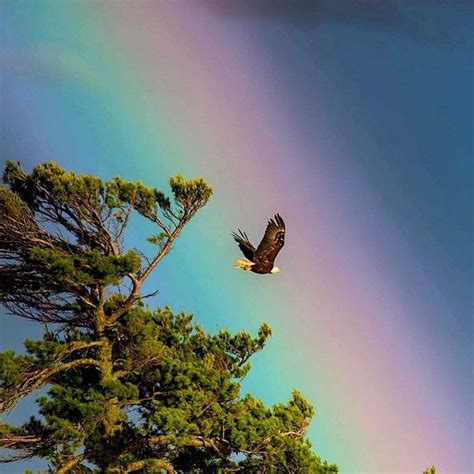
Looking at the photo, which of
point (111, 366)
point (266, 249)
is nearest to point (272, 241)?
point (266, 249)

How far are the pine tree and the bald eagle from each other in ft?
6.93

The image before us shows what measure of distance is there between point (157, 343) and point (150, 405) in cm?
118

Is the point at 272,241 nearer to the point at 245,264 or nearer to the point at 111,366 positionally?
the point at 245,264

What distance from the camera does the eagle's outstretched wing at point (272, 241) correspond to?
9.62 m

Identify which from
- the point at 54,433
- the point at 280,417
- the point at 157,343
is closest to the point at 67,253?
the point at 157,343

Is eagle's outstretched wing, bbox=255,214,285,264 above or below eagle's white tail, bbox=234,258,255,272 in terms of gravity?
above

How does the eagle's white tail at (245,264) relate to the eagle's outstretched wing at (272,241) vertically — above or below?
below

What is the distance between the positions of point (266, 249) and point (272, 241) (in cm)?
16

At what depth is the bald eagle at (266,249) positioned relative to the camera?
377 inches

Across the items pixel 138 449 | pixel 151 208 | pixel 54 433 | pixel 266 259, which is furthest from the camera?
pixel 151 208

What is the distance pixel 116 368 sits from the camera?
1177 cm

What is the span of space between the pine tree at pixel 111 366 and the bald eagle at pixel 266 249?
211 centimetres

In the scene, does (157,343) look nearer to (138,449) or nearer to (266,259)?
(138,449)

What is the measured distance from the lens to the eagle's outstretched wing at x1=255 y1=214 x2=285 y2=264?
31.6ft
